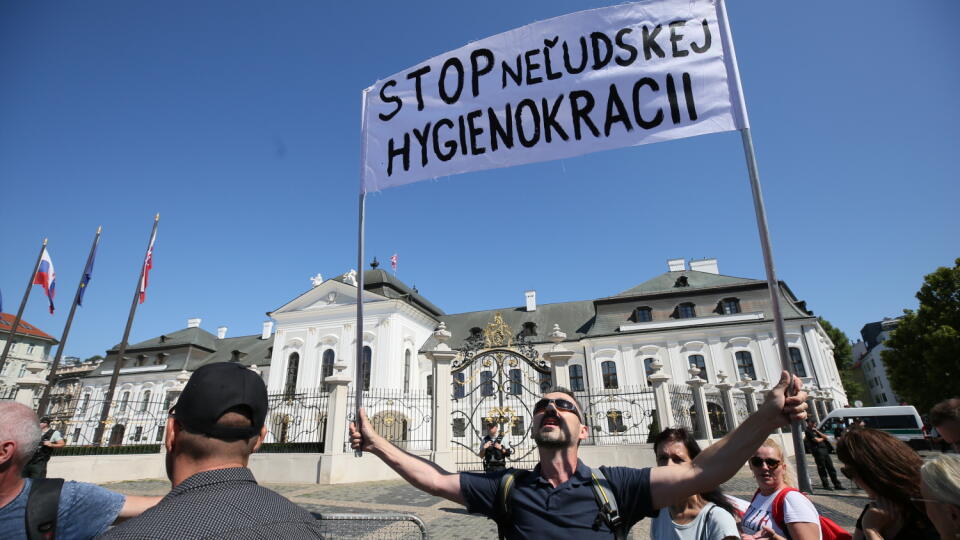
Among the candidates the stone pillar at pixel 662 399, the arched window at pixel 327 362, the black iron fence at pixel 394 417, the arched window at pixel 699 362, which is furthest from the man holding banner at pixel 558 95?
the arched window at pixel 327 362

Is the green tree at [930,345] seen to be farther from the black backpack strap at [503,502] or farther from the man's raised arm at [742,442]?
the black backpack strap at [503,502]

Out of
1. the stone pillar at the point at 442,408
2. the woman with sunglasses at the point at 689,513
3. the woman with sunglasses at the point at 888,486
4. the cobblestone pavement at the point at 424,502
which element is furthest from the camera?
the stone pillar at the point at 442,408

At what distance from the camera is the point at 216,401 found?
149 cm

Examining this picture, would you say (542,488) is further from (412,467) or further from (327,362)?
(327,362)

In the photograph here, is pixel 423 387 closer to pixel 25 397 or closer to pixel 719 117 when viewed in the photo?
pixel 25 397

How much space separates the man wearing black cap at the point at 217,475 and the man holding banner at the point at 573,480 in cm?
104

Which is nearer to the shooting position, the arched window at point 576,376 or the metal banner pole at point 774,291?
the metal banner pole at point 774,291

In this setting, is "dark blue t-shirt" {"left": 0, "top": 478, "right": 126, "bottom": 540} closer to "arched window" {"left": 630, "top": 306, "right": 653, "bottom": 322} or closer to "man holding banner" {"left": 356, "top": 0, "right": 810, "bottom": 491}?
"man holding banner" {"left": 356, "top": 0, "right": 810, "bottom": 491}

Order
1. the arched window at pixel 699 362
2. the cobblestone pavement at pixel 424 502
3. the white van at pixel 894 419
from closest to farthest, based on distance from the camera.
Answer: the cobblestone pavement at pixel 424 502
the white van at pixel 894 419
the arched window at pixel 699 362

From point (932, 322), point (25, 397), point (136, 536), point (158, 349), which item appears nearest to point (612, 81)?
point (136, 536)

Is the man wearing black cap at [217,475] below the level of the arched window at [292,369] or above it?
below

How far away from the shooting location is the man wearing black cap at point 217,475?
1.24 m

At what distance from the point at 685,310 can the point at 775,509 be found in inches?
1141

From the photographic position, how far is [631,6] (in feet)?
11.7
